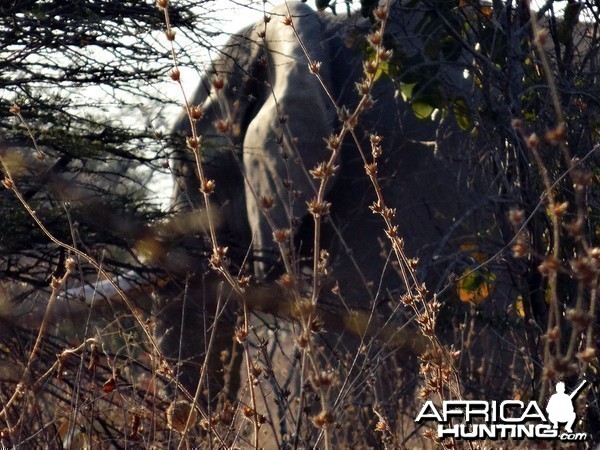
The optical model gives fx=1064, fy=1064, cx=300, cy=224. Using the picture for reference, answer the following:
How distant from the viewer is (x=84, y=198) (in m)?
5.85

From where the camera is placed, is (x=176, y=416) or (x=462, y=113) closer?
(x=176, y=416)

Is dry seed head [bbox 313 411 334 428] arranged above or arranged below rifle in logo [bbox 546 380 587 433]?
above

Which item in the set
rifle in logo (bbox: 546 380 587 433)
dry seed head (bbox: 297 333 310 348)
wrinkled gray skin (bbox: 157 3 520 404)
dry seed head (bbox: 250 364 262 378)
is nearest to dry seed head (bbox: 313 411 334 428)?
dry seed head (bbox: 297 333 310 348)

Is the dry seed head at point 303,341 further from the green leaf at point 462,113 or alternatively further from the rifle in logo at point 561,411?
the green leaf at point 462,113

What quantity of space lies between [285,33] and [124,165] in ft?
7.05

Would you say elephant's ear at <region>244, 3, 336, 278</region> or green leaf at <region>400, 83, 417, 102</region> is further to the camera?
elephant's ear at <region>244, 3, 336, 278</region>

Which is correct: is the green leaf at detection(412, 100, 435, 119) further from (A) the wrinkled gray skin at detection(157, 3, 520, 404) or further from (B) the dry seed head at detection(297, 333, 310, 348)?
(B) the dry seed head at detection(297, 333, 310, 348)

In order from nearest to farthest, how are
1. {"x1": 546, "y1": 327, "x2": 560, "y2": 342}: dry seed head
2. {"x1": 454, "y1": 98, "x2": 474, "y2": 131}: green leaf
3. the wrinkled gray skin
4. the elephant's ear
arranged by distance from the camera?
{"x1": 546, "y1": 327, "x2": 560, "y2": 342}: dry seed head, {"x1": 454, "y1": 98, "x2": 474, "y2": 131}: green leaf, the wrinkled gray skin, the elephant's ear

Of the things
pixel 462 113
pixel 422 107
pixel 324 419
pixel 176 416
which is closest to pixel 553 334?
pixel 324 419

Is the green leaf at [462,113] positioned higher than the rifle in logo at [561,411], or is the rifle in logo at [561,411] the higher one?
the green leaf at [462,113]

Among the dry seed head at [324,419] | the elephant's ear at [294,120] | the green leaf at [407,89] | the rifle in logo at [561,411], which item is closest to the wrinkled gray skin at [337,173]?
the elephant's ear at [294,120]

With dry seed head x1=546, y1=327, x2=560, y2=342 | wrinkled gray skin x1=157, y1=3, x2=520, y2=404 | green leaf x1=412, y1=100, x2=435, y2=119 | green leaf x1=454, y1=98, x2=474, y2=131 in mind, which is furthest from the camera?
wrinkled gray skin x1=157, y1=3, x2=520, y2=404

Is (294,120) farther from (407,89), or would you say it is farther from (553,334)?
(553,334)

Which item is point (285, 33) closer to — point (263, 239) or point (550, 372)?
point (263, 239)
